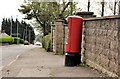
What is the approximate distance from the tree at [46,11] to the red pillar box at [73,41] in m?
22.9

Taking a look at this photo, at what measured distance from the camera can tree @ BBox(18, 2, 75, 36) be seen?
34281 mm

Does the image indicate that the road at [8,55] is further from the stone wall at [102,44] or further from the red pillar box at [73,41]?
the stone wall at [102,44]

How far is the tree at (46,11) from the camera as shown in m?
34.3

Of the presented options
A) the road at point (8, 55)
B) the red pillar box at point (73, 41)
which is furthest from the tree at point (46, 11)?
the red pillar box at point (73, 41)

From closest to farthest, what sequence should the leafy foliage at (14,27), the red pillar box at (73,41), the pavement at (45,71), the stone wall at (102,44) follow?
the stone wall at (102,44)
the pavement at (45,71)
the red pillar box at (73,41)
the leafy foliage at (14,27)

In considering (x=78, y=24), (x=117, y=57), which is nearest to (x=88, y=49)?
(x=78, y=24)

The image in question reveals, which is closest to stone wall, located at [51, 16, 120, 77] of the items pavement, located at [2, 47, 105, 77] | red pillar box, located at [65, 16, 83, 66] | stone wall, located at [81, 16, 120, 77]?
stone wall, located at [81, 16, 120, 77]

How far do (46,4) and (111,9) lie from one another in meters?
18.7

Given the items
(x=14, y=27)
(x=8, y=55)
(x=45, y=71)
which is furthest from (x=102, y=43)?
(x=14, y=27)

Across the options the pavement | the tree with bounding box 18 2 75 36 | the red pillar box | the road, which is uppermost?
the tree with bounding box 18 2 75 36

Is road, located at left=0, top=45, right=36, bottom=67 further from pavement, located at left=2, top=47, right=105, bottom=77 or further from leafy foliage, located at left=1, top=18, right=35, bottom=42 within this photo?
leafy foliage, located at left=1, top=18, right=35, bottom=42

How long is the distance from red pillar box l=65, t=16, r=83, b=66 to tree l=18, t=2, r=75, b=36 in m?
22.9

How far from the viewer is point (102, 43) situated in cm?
737

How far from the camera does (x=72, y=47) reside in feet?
31.4
